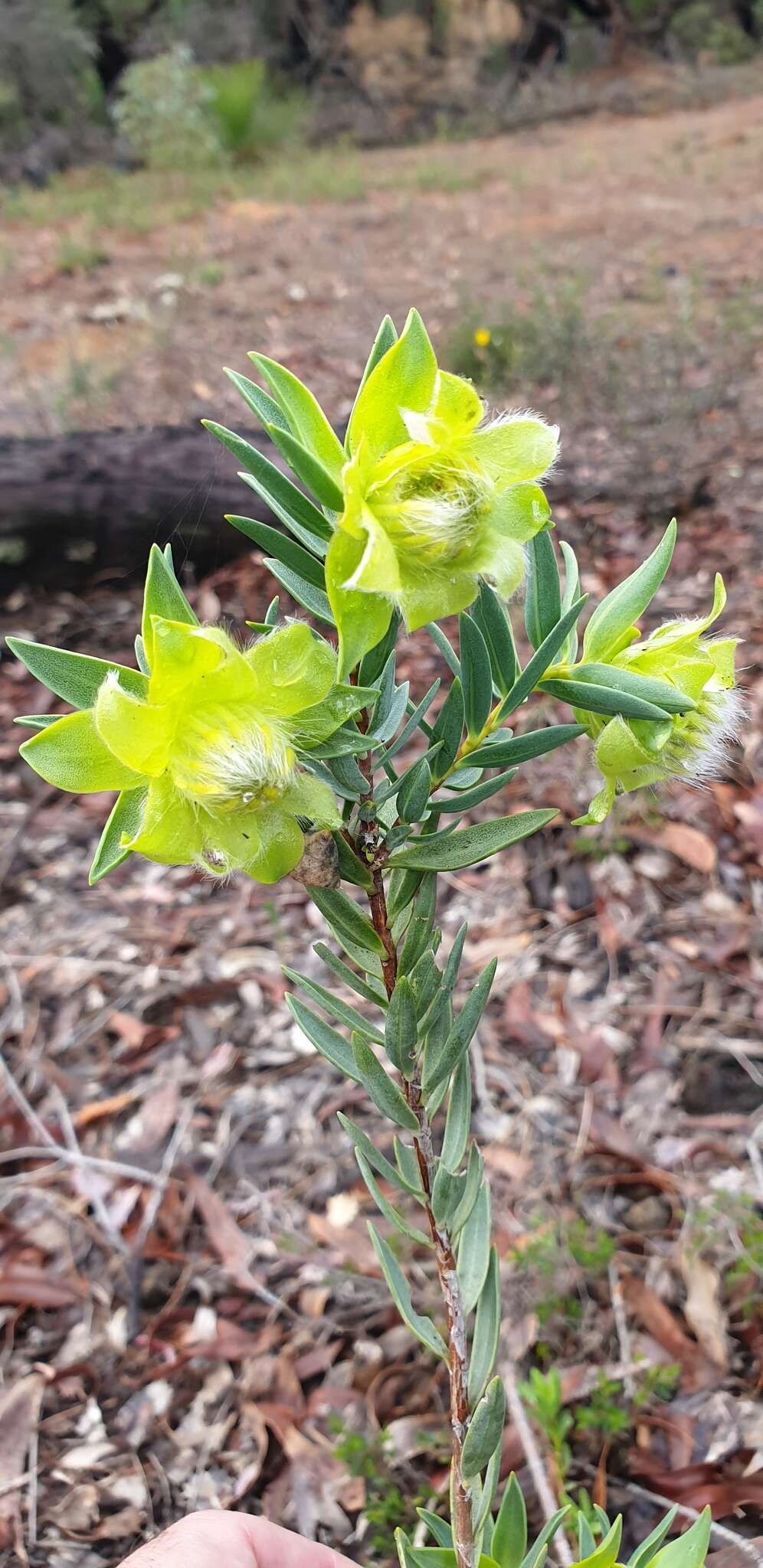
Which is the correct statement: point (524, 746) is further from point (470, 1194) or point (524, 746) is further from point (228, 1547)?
point (228, 1547)

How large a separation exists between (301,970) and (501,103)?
1321 centimetres

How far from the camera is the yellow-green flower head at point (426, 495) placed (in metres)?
0.55

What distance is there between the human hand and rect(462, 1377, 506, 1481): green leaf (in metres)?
0.28

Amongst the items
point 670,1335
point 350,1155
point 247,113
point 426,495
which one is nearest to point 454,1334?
point 426,495

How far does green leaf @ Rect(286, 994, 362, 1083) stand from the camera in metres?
0.86

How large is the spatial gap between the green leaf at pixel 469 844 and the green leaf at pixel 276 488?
0.22 meters

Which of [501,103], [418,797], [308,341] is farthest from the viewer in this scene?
[501,103]

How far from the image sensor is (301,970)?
232cm

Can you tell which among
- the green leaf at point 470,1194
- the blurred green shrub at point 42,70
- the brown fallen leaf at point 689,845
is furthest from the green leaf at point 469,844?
the blurred green shrub at point 42,70

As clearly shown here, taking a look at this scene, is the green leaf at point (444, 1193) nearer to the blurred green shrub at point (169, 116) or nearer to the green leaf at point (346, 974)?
the green leaf at point (346, 974)

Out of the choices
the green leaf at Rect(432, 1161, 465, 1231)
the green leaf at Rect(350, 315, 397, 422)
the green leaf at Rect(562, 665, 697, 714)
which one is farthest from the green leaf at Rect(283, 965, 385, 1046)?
the green leaf at Rect(350, 315, 397, 422)

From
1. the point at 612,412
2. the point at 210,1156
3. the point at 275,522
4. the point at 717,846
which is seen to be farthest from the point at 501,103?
the point at 210,1156

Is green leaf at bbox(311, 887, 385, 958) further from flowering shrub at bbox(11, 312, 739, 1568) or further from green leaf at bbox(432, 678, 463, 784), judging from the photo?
green leaf at bbox(432, 678, 463, 784)

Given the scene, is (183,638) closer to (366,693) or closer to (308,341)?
(366,693)
